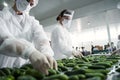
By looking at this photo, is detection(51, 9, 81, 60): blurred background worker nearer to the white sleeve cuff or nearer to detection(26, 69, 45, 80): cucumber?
the white sleeve cuff

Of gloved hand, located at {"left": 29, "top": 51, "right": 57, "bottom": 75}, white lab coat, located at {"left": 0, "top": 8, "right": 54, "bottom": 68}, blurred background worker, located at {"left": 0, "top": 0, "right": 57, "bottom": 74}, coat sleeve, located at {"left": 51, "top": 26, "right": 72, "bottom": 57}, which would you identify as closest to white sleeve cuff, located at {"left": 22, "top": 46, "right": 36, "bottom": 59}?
gloved hand, located at {"left": 29, "top": 51, "right": 57, "bottom": 75}

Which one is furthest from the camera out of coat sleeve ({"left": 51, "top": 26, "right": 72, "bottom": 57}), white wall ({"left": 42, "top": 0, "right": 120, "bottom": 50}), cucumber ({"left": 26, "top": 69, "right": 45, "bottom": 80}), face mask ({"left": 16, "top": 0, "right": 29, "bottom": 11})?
white wall ({"left": 42, "top": 0, "right": 120, "bottom": 50})

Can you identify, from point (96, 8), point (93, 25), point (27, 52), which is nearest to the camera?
point (27, 52)

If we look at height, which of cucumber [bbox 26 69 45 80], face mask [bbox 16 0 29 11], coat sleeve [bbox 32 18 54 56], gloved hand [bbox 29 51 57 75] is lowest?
cucumber [bbox 26 69 45 80]

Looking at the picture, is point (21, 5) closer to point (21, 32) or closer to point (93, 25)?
point (21, 32)

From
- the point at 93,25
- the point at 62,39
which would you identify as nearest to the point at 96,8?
the point at 62,39

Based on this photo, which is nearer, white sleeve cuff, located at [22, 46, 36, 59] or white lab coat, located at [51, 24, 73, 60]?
white sleeve cuff, located at [22, 46, 36, 59]

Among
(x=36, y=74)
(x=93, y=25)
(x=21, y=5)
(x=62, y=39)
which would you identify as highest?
(x=93, y=25)

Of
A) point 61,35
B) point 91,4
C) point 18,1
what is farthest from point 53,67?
point 91,4

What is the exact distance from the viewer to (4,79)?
3.53 feet

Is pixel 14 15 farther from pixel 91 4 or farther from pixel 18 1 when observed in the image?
pixel 91 4

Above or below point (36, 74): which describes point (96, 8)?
above

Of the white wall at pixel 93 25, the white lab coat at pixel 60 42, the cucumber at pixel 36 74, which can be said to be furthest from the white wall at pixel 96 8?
the cucumber at pixel 36 74

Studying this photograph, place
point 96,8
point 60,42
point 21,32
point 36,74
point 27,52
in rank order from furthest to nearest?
point 96,8 < point 60,42 < point 21,32 < point 27,52 < point 36,74
